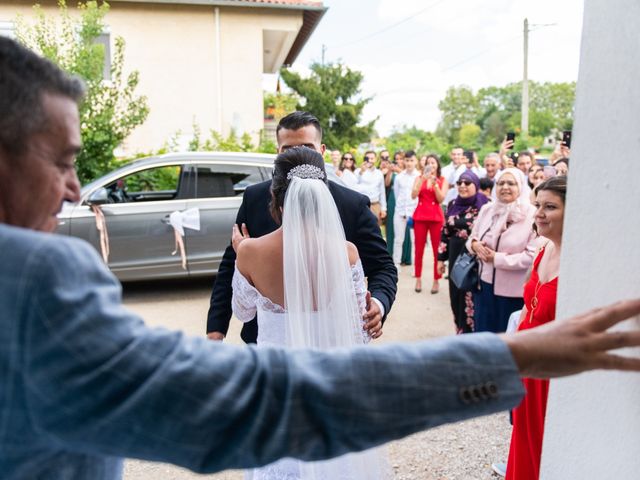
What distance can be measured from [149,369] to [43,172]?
364mm

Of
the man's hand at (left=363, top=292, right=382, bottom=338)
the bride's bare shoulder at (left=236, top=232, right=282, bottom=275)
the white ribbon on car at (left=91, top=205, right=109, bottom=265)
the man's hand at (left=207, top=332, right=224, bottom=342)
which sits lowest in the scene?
the white ribbon on car at (left=91, top=205, right=109, bottom=265)

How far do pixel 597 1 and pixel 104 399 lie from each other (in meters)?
1.46

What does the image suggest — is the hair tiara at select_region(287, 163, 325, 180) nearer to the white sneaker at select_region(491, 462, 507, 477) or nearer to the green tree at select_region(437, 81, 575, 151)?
the white sneaker at select_region(491, 462, 507, 477)

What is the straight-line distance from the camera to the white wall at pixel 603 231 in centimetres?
132

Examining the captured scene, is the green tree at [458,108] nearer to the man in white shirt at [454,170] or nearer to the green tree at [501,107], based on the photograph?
the green tree at [501,107]

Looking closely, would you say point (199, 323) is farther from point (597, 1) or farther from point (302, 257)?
point (597, 1)

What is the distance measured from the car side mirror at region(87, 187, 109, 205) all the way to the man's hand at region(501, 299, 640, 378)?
7.41 metres

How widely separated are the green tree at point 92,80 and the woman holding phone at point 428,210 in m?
5.56

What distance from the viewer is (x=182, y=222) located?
25.2ft

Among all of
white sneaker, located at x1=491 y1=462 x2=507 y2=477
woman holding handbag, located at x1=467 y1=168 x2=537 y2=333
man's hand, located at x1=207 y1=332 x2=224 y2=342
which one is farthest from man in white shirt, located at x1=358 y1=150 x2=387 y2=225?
man's hand, located at x1=207 y1=332 x2=224 y2=342

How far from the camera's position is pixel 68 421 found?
2.46ft

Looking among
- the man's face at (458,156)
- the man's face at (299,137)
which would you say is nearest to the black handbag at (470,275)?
the man's face at (299,137)

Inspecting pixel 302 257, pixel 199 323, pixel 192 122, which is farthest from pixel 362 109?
pixel 302 257

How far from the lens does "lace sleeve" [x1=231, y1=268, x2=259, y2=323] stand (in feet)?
8.57
